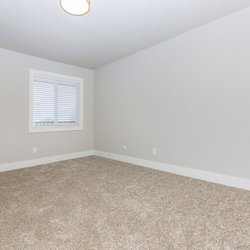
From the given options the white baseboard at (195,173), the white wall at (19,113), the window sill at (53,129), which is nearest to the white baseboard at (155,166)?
the white baseboard at (195,173)

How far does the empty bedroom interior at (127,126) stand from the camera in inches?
68.8

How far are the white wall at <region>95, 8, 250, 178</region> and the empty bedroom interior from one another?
2 cm

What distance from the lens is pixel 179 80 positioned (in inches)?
129

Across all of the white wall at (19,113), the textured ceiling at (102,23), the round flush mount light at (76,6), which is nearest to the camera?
the round flush mount light at (76,6)

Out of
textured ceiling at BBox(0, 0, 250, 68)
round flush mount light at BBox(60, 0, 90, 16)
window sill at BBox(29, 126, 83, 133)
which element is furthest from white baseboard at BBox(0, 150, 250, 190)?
round flush mount light at BBox(60, 0, 90, 16)

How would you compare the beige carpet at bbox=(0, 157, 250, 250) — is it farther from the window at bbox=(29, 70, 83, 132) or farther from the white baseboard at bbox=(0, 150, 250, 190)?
the window at bbox=(29, 70, 83, 132)

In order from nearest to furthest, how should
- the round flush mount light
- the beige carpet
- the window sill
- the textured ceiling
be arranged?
1. the beige carpet
2. the round flush mount light
3. the textured ceiling
4. the window sill

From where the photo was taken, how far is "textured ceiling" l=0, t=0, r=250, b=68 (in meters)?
2.37

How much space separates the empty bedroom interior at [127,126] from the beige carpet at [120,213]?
0.04 ft

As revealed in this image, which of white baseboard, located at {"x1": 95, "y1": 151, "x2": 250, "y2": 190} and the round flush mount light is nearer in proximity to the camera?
the round flush mount light

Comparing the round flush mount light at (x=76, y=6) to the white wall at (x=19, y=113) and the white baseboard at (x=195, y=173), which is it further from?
the white baseboard at (x=195, y=173)

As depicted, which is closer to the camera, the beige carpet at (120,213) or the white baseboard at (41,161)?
the beige carpet at (120,213)

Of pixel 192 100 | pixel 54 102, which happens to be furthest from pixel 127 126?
pixel 54 102

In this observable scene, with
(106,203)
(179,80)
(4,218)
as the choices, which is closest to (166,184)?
(106,203)
